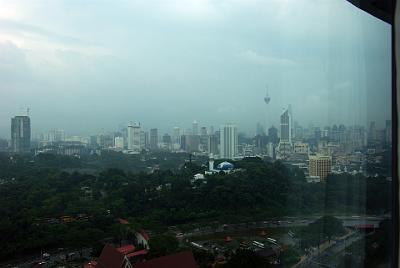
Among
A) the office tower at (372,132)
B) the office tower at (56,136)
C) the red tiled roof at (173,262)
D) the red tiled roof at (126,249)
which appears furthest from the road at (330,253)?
the office tower at (56,136)

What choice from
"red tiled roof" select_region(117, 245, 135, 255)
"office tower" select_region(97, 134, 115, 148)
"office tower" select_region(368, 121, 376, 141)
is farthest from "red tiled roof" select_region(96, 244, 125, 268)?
"office tower" select_region(368, 121, 376, 141)

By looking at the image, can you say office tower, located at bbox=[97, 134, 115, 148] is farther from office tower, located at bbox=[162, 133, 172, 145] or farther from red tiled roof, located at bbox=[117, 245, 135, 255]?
red tiled roof, located at bbox=[117, 245, 135, 255]

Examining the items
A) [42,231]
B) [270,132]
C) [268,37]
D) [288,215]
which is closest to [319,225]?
[288,215]

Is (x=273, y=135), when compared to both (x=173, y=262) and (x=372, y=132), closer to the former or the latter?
(x=372, y=132)

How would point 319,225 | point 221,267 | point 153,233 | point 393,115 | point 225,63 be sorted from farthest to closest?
point 225,63 < point 153,233 < point 221,267 < point 319,225 < point 393,115

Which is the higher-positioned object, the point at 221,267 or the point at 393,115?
the point at 393,115

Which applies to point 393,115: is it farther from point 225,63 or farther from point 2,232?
point 2,232

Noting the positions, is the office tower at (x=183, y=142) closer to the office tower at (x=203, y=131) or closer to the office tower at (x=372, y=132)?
the office tower at (x=203, y=131)
